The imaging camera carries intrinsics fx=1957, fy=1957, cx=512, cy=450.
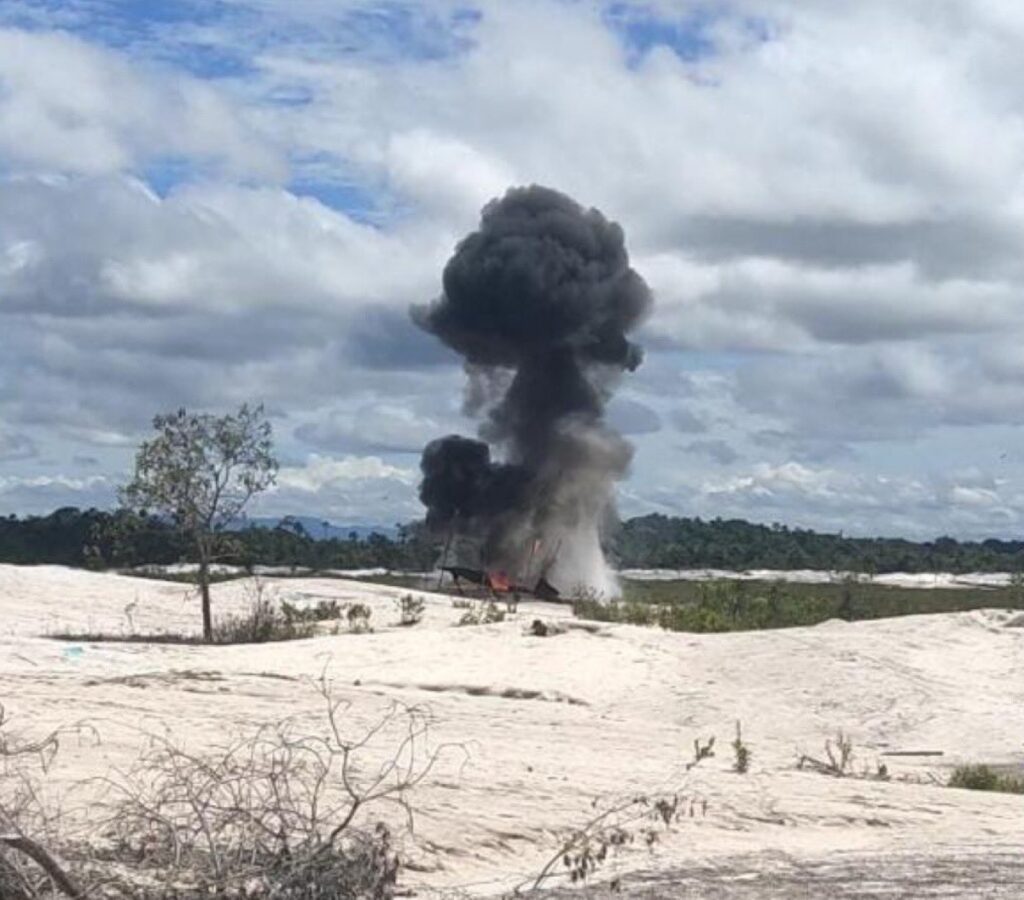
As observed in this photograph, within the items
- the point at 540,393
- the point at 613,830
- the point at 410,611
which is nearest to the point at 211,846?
the point at 613,830

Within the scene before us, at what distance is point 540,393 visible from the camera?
154ft

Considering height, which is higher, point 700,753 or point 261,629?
point 261,629

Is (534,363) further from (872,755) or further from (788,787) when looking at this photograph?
(788,787)

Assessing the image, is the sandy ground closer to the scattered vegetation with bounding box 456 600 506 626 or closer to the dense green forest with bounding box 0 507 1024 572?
the scattered vegetation with bounding box 456 600 506 626

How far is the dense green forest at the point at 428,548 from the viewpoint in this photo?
142 ft

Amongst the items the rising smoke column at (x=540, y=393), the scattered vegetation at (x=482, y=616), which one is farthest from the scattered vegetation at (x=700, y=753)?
the rising smoke column at (x=540, y=393)

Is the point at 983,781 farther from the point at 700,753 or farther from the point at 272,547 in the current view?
the point at 272,547

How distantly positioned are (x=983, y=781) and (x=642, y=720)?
4575mm

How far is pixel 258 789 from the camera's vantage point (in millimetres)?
10852

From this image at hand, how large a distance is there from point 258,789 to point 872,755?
324 inches

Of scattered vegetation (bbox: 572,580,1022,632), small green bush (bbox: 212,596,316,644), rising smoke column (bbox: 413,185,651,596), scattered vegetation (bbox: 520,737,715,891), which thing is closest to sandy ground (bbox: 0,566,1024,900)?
scattered vegetation (bbox: 520,737,715,891)

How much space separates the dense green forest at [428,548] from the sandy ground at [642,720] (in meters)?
6.12

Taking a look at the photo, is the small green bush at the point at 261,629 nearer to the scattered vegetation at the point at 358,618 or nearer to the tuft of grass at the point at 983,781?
the scattered vegetation at the point at 358,618

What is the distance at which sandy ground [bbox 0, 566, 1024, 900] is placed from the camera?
36.7 ft
